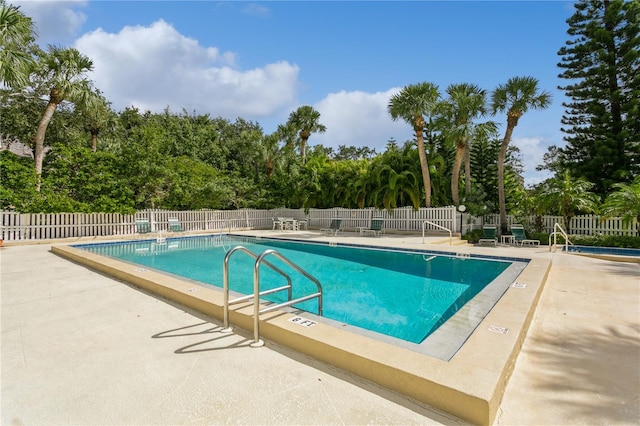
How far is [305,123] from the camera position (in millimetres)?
21547

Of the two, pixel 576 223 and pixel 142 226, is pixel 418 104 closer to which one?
pixel 576 223

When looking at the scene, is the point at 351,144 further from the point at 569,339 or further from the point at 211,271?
the point at 569,339

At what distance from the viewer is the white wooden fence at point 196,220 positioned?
1202 cm

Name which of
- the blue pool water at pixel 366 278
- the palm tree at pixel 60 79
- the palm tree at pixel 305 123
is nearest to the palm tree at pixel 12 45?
the palm tree at pixel 60 79

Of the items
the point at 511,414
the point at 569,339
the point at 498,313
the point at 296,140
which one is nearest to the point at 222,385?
the point at 511,414

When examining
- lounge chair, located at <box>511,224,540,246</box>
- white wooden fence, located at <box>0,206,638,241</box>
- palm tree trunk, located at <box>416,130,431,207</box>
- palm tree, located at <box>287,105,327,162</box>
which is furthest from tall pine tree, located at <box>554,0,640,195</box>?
palm tree, located at <box>287,105,327,162</box>

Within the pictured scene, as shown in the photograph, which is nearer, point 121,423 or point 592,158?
point 121,423

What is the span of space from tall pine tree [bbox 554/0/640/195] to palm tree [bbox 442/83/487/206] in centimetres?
793

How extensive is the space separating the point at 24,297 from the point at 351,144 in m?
42.1

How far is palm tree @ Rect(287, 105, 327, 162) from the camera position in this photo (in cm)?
2142

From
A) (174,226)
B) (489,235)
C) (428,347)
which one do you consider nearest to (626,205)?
(489,235)

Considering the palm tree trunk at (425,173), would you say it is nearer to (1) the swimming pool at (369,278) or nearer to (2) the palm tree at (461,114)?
(2) the palm tree at (461,114)

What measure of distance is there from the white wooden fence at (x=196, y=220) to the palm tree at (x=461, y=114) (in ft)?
7.35

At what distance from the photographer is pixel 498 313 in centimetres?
329
